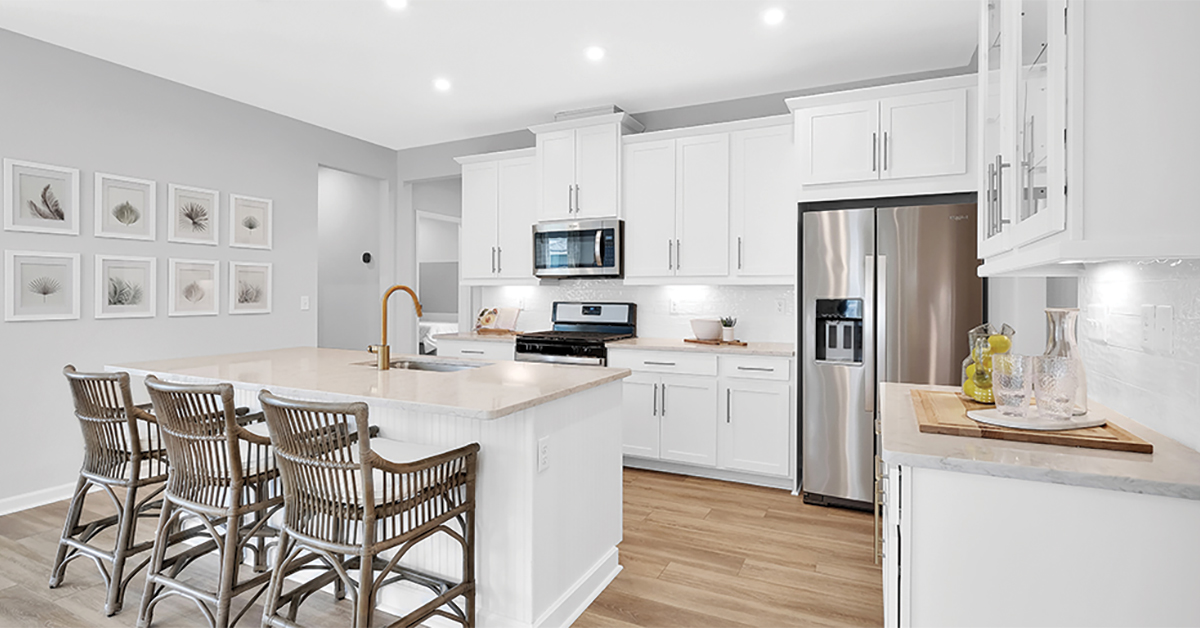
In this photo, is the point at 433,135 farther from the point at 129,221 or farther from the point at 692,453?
the point at 692,453

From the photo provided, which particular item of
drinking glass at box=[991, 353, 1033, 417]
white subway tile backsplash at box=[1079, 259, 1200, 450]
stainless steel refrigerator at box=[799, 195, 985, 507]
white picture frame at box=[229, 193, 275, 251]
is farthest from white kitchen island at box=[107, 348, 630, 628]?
white picture frame at box=[229, 193, 275, 251]

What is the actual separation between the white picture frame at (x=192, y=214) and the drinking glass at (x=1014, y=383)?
4769 millimetres

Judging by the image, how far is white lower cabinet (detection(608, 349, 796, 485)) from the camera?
12.2 feet

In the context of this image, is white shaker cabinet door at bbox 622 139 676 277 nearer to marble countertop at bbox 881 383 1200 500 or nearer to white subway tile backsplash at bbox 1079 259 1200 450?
white subway tile backsplash at bbox 1079 259 1200 450

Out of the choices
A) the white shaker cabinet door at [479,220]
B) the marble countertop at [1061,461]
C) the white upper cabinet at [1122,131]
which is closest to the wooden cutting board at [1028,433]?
the marble countertop at [1061,461]

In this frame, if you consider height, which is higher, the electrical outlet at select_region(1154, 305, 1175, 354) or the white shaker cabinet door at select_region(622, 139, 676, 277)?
the white shaker cabinet door at select_region(622, 139, 676, 277)

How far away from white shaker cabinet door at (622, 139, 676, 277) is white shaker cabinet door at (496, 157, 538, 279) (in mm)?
889

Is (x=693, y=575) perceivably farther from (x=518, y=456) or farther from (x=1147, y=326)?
(x=1147, y=326)

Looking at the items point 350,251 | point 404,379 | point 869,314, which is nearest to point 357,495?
point 404,379

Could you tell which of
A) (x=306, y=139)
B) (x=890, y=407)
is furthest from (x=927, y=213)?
(x=306, y=139)

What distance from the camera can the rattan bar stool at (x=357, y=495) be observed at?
5.60 ft

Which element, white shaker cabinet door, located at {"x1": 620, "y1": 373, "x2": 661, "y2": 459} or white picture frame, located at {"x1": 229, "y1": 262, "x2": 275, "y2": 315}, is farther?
white picture frame, located at {"x1": 229, "y1": 262, "x2": 275, "y2": 315}

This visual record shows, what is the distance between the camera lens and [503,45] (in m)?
3.46

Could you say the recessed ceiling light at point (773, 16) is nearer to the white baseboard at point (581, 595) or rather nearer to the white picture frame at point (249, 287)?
the white baseboard at point (581, 595)
